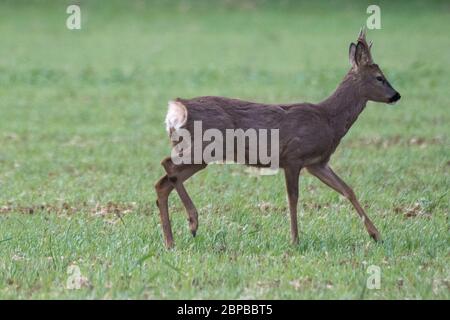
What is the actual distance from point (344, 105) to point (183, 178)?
1.49 meters

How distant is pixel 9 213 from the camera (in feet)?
28.6

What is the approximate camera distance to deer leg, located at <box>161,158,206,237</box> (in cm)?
761

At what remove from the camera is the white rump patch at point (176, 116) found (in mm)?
7496

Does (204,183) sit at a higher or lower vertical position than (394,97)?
lower

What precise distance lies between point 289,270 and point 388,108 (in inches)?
368

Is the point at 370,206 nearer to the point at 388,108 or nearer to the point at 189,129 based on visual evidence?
the point at 189,129

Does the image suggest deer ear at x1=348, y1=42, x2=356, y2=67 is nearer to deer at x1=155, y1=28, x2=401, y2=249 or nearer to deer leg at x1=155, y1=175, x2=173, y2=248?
deer at x1=155, y1=28, x2=401, y2=249

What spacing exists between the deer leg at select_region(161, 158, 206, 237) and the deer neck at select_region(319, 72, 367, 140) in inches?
46.1

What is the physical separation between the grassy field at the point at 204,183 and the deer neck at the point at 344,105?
2.71 ft

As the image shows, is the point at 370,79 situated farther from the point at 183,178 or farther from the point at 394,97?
the point at 183,178

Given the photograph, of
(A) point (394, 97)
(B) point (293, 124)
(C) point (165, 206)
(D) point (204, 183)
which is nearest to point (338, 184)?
(B) point (293, 124)

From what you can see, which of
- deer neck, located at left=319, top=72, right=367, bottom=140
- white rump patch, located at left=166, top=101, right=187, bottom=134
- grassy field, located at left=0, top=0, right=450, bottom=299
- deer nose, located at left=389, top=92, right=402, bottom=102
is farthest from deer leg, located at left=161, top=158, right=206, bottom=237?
deer nose, located at left=389, top=92, right=402, bottom=102

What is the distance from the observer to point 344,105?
26.5ft
